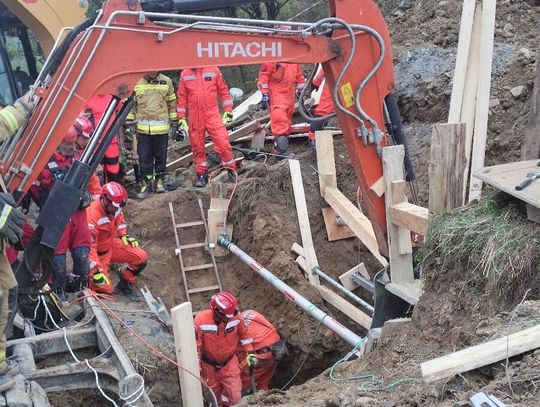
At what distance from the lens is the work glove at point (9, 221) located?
4320mm

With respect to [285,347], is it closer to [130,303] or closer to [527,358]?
[130,303]

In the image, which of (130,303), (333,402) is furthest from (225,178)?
(333,402)

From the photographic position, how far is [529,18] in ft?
32.4

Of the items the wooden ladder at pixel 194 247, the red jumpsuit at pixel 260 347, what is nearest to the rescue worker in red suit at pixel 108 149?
the wooden ladder at pixel 194 247

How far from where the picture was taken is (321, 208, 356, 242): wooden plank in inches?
349

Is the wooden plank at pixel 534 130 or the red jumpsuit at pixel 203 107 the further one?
the red jumpsuit at pixel 203 107

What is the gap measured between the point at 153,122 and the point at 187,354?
453cm

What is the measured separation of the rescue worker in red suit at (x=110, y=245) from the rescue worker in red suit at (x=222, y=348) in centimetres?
119

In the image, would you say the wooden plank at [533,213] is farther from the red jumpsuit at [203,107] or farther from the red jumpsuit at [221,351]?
the red jumpsuit at [203,107]

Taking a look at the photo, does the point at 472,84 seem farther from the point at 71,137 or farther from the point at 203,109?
the point at 203,109

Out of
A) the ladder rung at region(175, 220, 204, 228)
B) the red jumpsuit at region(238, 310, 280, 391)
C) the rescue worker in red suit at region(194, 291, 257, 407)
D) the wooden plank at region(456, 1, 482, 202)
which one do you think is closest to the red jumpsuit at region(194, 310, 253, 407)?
the rescue worker in red suit at region(194, 291, 257, 407)

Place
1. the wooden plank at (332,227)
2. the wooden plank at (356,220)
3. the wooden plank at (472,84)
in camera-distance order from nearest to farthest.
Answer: the wooden plank at (472,84), the wooden plank at (356,220), the wooden plank at (332,227)

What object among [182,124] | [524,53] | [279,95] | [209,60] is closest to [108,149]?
[182,124]

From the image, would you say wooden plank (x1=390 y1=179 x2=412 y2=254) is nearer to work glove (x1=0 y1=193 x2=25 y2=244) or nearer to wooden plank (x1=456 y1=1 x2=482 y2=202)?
wooden plank (x1=456 y1=1 x2=482 y2=202)
